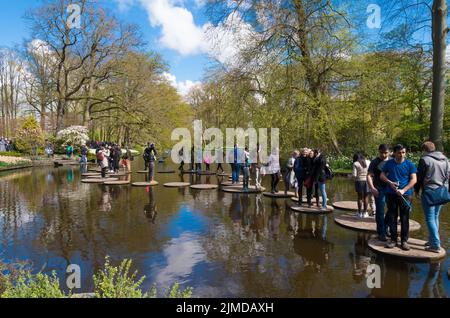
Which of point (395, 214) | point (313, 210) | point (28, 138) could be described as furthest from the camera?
point (28, 138)

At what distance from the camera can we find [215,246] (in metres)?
6.57

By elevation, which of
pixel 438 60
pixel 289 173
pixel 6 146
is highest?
pixel 438 60

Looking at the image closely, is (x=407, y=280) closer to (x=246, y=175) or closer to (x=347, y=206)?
(x=347, y=206)

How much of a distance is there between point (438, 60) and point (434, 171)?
8140mm

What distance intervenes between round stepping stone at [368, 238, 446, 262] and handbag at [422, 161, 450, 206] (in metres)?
0.86

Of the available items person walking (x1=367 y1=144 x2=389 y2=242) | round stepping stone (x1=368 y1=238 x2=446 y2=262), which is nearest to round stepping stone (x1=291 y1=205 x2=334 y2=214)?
person walking (x1=367 y1=144 x2=389 y2=242)

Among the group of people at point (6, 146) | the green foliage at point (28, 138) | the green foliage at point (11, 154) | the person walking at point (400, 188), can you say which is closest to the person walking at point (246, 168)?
the person walking at point (400, 188)

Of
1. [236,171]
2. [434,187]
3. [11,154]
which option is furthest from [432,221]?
[11,154]

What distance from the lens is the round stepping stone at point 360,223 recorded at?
749cm

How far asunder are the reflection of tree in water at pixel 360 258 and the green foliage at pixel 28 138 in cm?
3265

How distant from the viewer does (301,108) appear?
1952 cm

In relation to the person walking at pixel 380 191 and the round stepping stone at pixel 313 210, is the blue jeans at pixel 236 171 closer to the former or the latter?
the round stepping stone at pixel 313 210

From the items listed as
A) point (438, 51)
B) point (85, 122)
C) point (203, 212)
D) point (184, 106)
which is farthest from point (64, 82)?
point (438, 51)

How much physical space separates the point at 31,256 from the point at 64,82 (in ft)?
115
